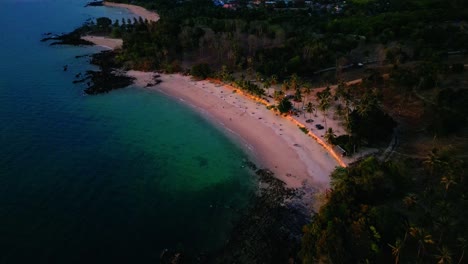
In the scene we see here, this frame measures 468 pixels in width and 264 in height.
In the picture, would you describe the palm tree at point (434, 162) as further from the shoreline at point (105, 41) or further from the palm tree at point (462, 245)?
the shoreline at point (105, 41)

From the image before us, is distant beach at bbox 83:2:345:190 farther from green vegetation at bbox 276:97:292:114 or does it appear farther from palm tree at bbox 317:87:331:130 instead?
palm tree at bbox 317:87:331:130

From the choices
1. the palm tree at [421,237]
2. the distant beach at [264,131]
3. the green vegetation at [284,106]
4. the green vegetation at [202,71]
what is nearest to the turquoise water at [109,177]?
the distant beach at [264,131]

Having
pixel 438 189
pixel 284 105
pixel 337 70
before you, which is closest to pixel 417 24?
pixel 337 70

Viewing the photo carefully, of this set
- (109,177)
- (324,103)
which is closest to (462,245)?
(324,103)

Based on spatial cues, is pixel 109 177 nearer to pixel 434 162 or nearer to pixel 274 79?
pixel 274 79

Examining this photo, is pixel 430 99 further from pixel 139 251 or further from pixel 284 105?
pixel 139 251

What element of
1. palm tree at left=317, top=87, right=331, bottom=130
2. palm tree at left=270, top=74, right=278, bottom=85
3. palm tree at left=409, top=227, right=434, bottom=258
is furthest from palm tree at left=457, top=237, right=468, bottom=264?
palm tree at left=270, top=74, right=278, bottom=85

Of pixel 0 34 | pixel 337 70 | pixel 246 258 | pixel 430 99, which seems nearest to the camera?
pixel 246 258
